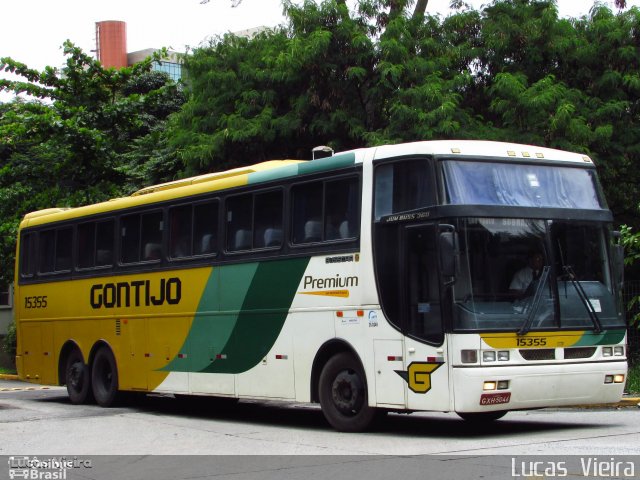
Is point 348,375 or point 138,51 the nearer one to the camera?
point 348,375

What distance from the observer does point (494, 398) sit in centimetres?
1144

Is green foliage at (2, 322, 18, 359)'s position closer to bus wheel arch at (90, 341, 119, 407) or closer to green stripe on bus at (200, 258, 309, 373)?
bus wheel arch at (90, 341, 119, 407)

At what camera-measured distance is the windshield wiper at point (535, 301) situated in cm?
1168

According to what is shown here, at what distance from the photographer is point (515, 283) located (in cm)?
1189

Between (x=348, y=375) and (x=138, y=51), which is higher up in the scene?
(x=138, y=51)

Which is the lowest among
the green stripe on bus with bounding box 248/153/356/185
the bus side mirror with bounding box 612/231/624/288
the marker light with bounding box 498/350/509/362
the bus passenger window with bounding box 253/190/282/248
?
the marker light with bounding box 498/350/509/362

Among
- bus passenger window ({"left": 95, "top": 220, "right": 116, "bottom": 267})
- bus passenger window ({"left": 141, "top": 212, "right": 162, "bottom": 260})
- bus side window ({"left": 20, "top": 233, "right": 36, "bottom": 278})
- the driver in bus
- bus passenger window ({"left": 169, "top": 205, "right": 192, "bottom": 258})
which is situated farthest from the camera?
bus side window ({"left": 20, "top": 233, "right": 36, "bottom": 278})

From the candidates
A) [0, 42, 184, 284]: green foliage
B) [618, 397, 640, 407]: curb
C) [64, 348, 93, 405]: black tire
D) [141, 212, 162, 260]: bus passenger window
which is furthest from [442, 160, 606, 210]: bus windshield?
[0, 42, 184, 284]: green foliage

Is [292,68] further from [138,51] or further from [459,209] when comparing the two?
[138,51]

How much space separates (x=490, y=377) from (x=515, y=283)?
1.19 meters

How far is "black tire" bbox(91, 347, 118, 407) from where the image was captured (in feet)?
60.1

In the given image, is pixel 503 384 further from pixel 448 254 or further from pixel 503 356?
pixel 448 254

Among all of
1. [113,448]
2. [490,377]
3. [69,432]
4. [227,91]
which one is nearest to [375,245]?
[490,377]

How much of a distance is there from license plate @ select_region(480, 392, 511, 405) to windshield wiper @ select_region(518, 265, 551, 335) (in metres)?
0.73
